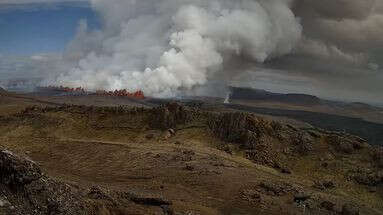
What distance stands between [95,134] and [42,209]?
2927 centimetres

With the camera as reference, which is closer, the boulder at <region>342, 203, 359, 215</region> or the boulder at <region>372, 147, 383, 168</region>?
the boulder at <region>342, 203, 359, 215</region>

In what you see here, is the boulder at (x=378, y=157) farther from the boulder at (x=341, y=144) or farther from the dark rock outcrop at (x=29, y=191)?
the dark rock outcrop at (x=29, y=191)

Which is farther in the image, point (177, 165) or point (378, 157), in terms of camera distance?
point (378, 157)

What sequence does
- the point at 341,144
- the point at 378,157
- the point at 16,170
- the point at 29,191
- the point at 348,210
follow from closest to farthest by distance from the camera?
the point at 29,191
the point at 16,170
the point at 348,210
the point at 378,157
the point at 341,144

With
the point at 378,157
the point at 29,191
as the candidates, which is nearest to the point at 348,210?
the point at 378,157

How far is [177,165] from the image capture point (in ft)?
118

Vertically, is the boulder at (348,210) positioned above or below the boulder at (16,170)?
below

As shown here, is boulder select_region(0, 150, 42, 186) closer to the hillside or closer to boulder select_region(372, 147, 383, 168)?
the hillside

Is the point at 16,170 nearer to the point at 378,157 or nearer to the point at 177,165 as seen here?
the point at 177,165

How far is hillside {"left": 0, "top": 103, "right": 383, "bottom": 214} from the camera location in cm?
2225

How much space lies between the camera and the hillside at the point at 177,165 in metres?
22.2

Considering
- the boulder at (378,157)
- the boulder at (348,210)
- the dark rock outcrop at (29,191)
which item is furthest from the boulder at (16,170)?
the boulder at (378,157)

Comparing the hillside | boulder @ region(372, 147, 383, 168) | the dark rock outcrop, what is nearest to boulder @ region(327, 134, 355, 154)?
the hillside

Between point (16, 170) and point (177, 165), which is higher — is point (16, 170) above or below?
above
